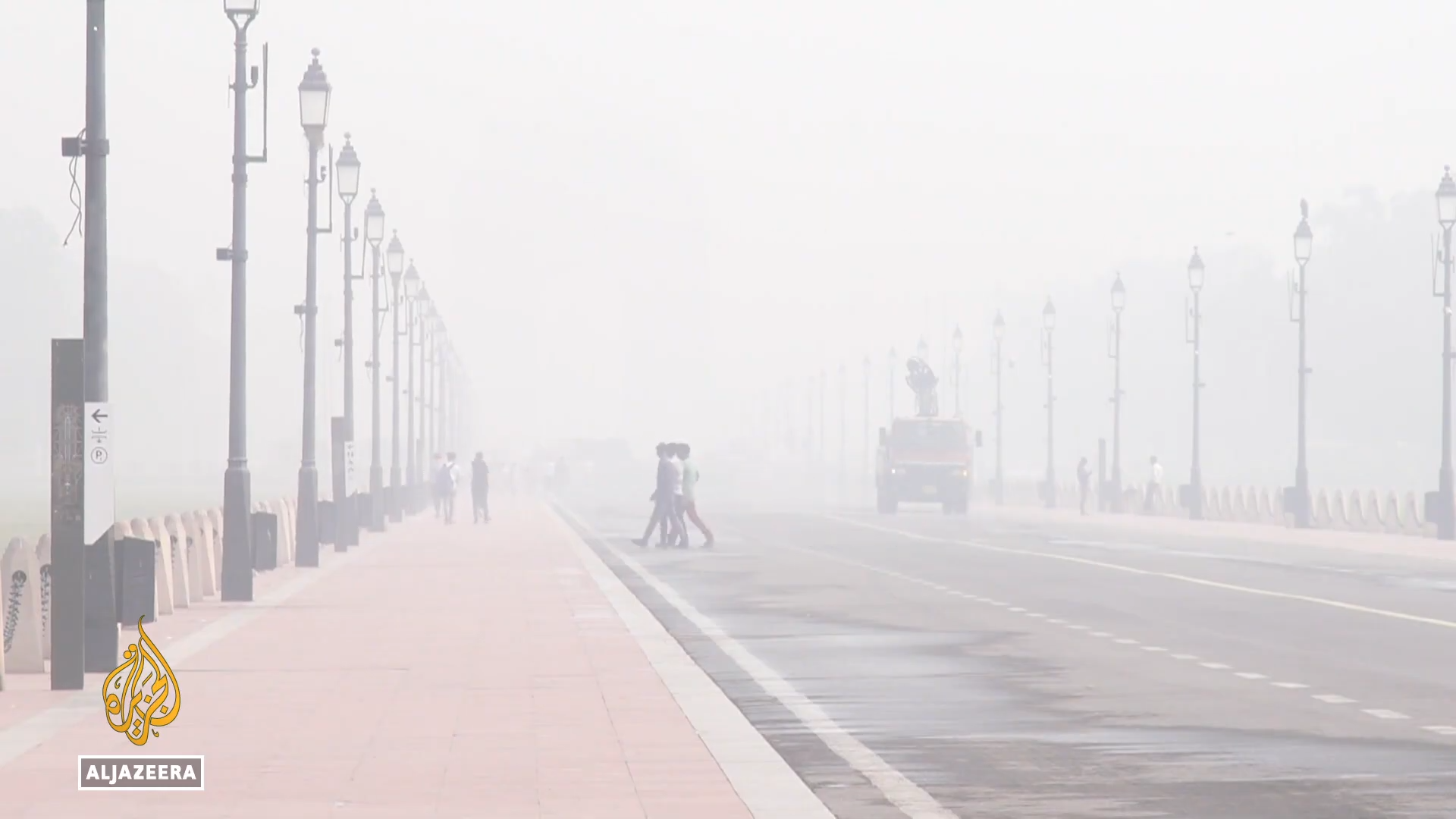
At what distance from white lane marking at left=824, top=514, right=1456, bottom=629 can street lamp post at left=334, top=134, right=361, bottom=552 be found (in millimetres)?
11037

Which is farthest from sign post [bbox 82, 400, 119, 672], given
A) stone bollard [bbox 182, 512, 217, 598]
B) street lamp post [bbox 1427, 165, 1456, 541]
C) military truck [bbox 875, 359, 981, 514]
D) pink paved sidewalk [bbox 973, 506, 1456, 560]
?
military truck [bbox 875, 359, 981, 514]

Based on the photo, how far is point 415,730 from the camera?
1509cm

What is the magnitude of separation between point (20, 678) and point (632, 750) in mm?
6259

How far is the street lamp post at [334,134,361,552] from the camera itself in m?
44.8

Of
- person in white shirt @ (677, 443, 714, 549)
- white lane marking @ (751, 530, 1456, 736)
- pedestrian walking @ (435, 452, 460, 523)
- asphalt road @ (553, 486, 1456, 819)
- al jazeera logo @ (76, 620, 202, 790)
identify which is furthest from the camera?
pedestrian walking @ (435, 452, 460, 523)

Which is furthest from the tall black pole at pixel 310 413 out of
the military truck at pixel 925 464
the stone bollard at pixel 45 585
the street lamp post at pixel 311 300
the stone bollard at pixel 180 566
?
the military truck at pixel 925 464

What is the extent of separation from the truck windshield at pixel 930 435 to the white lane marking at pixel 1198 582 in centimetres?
2137

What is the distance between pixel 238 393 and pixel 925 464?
50.5m

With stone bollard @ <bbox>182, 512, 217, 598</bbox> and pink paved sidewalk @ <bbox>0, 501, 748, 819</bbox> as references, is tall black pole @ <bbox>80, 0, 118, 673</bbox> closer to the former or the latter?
pink paved sidewalk @ <bbox>0, 501, 748, 819</bbox>

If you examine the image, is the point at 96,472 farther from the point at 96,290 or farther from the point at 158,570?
the point at 158,570

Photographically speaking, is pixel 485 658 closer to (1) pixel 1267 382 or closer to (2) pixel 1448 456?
(2) pixel 1448 456

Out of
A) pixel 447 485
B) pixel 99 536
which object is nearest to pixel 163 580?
pixel 99 536

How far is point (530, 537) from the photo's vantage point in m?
52.6

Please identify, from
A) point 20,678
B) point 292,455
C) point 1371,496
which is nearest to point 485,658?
point 20,678
